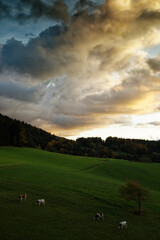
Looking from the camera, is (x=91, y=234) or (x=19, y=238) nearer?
(x=19, y=238)

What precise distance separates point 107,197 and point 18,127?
11031 cm

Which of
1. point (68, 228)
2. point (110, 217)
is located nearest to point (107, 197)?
point (110, 217)

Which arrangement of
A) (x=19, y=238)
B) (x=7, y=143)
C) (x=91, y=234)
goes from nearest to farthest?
(x=19, y=238)
(x=91, y=234)
(x=7, y=143)

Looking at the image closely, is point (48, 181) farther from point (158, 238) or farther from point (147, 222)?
point (158, 238)

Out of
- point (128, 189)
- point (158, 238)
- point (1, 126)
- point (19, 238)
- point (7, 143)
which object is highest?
point (1, 126)

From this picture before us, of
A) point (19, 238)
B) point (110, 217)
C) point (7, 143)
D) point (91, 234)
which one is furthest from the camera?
point (7, 143)

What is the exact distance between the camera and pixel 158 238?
27125 millimetres

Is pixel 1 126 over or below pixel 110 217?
over

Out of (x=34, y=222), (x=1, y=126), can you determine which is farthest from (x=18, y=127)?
(x=34, y=222)

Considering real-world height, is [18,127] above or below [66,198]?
above

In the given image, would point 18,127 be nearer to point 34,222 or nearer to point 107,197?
point 107,197

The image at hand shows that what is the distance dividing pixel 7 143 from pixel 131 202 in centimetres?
10421

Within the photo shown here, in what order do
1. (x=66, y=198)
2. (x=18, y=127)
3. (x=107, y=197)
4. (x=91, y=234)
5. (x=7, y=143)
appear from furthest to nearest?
(x=18, y=127), (x=7, y=143), (x=107, y=197), (x=66, y=198), (x=91, y=234)

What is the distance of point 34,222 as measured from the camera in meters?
25.3
